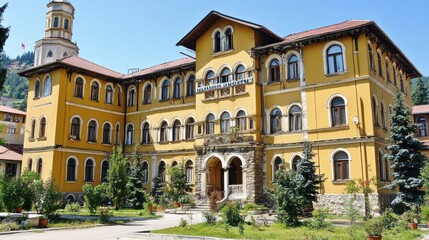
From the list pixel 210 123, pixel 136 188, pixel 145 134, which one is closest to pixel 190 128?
pixel 210 123

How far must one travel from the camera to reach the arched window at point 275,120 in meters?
24.8

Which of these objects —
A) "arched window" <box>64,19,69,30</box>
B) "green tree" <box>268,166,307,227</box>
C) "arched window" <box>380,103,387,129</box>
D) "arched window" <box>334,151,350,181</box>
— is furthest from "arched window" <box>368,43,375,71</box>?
"arched window" <box>64,19,69,30</box>

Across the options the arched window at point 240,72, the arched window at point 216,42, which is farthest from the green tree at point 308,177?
the arched window at point 216,42

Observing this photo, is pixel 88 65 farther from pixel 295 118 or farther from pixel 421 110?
pixel 421 110

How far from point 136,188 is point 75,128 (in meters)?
6.97

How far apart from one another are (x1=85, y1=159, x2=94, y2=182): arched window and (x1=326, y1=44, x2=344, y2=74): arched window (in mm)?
19104

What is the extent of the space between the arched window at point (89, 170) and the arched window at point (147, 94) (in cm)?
639

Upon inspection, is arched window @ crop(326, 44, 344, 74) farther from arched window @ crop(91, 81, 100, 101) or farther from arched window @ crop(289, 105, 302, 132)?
arched window @ crop(91, 81, 100, 101)

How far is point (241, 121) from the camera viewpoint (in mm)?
25672

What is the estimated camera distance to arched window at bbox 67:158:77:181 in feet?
96.9

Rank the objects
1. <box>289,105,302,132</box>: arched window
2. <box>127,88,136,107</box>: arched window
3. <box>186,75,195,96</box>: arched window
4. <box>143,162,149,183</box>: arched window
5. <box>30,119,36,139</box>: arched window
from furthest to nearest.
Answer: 1. <box>127,88,136,107</box>: arched window
2. <box>143,162,149,183</box>: arched window
3. <box>30,119,36,139</box>: arched window
4. <box>186,75,195,96</box>: arched window
5. <box>289,105,302,132</box>: arched window

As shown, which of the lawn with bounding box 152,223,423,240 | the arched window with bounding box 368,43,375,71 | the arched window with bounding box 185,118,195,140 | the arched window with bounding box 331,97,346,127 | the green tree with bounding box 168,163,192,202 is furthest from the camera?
the arched window with bounding box 185,118,195,140

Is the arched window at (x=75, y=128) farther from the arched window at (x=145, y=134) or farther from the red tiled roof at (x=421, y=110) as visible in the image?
the red tiled roof at (x=421, y=110)

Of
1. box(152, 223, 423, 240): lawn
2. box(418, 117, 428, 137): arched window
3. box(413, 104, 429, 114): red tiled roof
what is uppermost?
box(413, 104, 429, 114): red tiled roof
